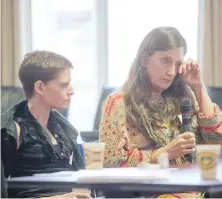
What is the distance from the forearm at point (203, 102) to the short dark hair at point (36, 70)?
19.6 inches

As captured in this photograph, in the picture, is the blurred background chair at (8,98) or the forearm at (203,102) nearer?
the blurred background chair at (8,98)

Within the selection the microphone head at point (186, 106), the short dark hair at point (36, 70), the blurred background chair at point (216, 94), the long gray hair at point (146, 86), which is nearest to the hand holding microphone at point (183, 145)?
the microphone head at point (186, 106)

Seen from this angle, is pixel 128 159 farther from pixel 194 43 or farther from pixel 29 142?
pixel 194 43

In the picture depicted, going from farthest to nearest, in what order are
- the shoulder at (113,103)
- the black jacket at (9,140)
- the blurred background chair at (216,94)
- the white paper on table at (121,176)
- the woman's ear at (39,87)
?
the blurred background chair at (216,94) → the shoulder at (113,103) → the woman's ear at (39,87) → the black jacket at (9,140) → the white paper on table at (121,176)

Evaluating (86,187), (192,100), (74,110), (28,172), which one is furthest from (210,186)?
(74,110)

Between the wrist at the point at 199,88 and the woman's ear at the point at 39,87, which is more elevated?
the woman's ear at the point at 39,87

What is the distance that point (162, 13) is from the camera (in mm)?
3277

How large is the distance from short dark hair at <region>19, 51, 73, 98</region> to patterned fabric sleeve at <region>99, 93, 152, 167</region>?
26 cm

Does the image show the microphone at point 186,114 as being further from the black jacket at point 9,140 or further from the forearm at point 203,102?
the black jacket at point 9,140

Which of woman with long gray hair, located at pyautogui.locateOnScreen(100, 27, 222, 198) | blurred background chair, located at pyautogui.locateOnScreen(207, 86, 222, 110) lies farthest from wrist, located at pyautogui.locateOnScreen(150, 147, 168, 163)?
blurred background chair, located at pyautogui.locateOnScreen(207, 86, 222, 110)

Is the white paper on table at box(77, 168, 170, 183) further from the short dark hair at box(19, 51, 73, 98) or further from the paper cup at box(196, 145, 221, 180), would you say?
the short dark hair at box(19, 51, 73, 98)

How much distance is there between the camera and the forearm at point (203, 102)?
171cm

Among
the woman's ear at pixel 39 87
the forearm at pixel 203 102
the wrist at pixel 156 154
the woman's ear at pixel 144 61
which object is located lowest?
the wrist at pixel 156 154

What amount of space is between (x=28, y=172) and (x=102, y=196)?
0.72ft
